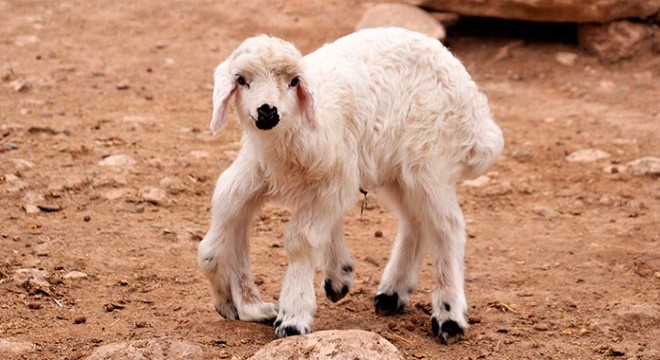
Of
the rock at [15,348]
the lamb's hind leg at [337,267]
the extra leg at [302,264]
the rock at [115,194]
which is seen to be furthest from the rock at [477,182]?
the rock at [15,348]

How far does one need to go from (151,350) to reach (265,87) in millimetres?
1367

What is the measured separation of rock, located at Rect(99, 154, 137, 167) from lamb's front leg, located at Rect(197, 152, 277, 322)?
3.06 m

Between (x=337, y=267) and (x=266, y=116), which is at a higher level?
(x=266, y=116)

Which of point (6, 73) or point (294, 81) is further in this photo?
point (6, 73)

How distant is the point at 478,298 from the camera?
7.06m

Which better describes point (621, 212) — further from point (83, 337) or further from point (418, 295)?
point (83, 337)

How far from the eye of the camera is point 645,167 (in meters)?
9.48

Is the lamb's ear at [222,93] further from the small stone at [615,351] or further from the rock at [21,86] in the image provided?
the rock at [21,86]

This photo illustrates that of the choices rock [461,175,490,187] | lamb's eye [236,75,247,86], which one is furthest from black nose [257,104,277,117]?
rock [461,175,490,187]

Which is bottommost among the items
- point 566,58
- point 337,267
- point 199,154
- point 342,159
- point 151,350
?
point 199,154

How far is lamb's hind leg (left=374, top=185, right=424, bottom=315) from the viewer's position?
6.64 meters

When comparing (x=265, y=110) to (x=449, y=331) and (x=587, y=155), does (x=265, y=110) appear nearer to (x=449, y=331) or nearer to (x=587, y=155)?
(x=449, y=331)

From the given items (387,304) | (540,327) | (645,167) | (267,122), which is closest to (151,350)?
(267,122)

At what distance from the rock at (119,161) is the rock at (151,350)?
3599mm
